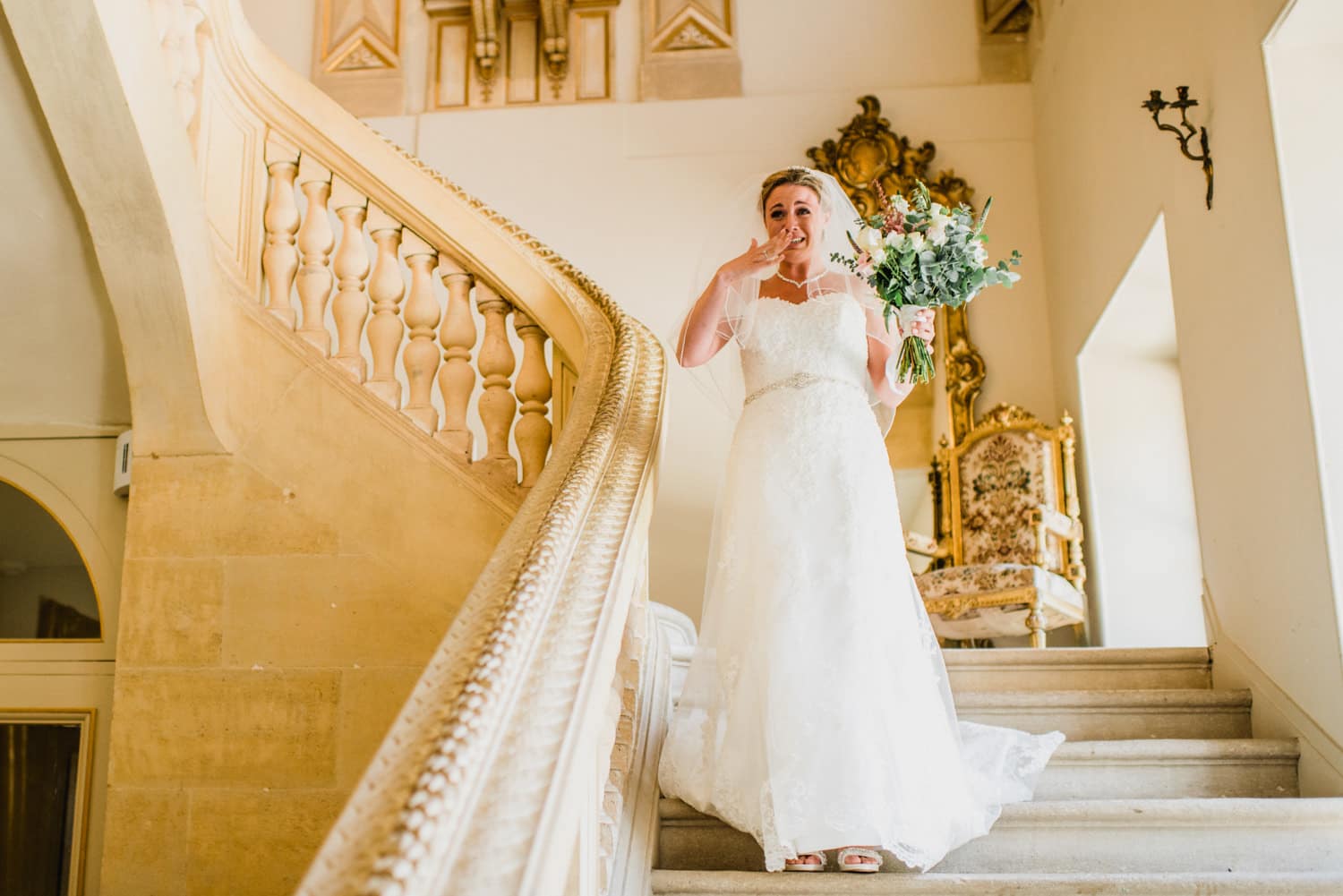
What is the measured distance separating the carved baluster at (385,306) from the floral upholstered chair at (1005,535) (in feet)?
9.58

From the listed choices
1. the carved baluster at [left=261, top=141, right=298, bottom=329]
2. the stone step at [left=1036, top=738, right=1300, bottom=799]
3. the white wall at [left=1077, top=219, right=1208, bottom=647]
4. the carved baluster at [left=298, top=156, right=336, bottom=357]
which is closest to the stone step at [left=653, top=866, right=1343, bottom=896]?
the stone step at [left=1036, top=738, right=1300, bottom=799]

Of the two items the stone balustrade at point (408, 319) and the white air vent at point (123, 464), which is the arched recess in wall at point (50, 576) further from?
the stone balustrade at point (408, 319)

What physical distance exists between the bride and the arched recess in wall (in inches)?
82.0

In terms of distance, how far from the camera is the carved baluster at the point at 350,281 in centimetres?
342

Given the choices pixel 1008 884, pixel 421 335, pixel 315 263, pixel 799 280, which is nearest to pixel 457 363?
pixel 421 335

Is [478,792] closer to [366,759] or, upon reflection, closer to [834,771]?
[834,771]

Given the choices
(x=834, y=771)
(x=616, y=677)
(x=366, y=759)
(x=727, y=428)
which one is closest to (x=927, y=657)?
(x=834, y=771)

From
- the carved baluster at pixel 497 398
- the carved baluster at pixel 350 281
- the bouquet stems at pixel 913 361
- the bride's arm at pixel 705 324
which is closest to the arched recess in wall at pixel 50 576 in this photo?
the carved baluster at pixel 350 281

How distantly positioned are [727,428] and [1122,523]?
1899 millimetres

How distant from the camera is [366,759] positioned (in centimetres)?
322

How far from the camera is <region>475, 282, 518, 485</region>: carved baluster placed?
3.31 metres

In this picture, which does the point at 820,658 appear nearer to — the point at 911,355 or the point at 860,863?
the point at 860,863

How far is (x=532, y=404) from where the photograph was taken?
3312 mm

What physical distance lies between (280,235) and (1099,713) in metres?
2.58
